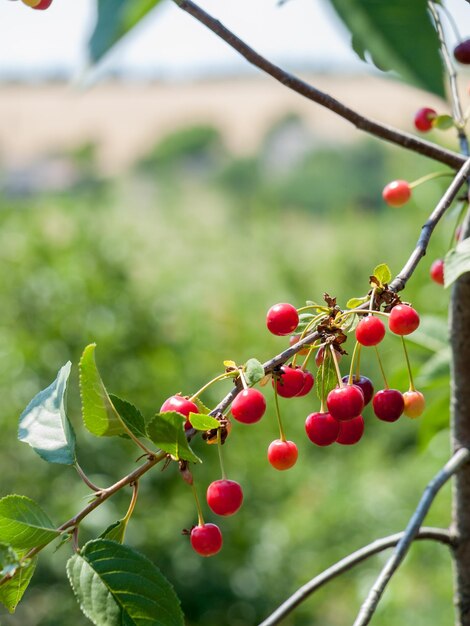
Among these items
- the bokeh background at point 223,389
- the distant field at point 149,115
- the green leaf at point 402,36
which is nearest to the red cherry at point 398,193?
the bokeh background at point 223,389

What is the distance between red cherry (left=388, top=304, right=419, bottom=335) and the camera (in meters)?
0.44

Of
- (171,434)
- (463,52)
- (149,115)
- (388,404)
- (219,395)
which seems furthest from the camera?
(149,115)

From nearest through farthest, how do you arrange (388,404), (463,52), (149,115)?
1. (388,404)
2. (463,52)
3. (149,115)

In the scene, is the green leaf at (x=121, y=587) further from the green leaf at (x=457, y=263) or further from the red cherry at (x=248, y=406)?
the green leaf at (x=457, y=263)

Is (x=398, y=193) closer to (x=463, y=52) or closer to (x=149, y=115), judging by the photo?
(x=463, y=52)

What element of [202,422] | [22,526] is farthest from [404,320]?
[22,526]

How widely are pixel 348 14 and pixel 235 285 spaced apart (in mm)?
4101

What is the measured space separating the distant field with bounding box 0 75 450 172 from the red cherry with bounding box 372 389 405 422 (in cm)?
596

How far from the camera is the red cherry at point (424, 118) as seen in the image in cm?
78

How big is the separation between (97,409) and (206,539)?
A: 0.11 m

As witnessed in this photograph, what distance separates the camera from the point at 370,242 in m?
4.59

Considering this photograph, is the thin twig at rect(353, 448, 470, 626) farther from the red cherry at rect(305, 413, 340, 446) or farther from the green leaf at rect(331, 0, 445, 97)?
the green leaf at rect(331, 0, 445, 97)

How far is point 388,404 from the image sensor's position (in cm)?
52

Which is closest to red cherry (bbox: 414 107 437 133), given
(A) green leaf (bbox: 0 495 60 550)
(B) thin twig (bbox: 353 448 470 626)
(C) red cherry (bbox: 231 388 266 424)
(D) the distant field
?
(B) thin twig (bbox: 353 448 470 626)
